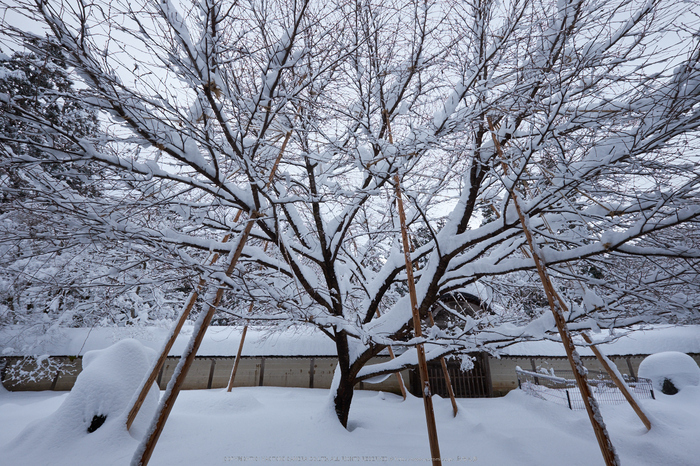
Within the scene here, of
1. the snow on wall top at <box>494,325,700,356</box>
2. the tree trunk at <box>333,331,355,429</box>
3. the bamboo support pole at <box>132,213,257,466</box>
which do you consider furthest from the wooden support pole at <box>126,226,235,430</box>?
the snow on wall top at <box>494,325,700,356</box>

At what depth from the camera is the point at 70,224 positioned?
3.03 m

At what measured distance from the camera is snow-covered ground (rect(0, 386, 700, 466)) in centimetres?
434

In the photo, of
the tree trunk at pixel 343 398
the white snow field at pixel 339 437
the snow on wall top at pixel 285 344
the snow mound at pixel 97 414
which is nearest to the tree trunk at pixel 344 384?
the tree trunk at pixel 343 398

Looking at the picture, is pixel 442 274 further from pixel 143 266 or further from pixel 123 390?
pixel 123 390

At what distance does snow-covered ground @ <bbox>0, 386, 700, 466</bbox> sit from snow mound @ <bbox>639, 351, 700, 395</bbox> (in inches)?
183

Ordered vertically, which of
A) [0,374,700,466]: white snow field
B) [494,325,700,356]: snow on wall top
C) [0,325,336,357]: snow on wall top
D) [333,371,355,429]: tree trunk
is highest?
[494,325,700,356]: snow on wall top

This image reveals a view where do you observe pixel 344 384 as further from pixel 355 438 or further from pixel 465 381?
pixel 465 381

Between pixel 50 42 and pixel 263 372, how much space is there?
1255cm

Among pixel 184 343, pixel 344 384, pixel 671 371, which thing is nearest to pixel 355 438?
pixel 344 384

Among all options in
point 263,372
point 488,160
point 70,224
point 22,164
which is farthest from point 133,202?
point 263,372

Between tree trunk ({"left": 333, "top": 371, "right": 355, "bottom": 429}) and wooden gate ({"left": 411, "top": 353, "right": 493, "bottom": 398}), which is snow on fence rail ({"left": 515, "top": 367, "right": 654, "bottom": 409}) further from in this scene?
tree trunk ({"left": 333, "top": 371, "right": 355, "bottom": 429})

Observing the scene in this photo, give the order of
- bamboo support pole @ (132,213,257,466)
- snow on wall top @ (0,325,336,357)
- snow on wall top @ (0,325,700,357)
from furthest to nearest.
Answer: snow on wall top @ (0,325,700,357), snow on wall top @ (0,325,336,357), bamboo support pole @ (132,213,257,466)

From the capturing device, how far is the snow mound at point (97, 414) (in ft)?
14.4

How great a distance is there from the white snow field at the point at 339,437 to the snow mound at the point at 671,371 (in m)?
4.59
